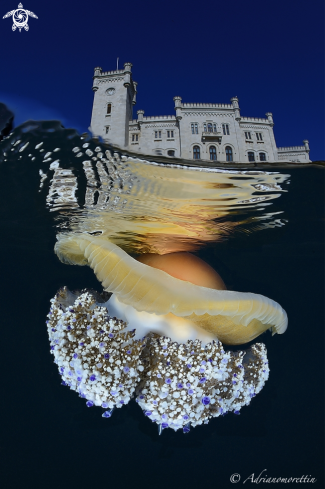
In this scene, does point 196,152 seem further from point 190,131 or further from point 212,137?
point 190,131

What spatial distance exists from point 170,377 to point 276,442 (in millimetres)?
2631

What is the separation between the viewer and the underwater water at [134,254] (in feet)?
6.17

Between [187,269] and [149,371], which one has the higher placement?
[187,269]

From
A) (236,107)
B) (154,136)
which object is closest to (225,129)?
(236,107)

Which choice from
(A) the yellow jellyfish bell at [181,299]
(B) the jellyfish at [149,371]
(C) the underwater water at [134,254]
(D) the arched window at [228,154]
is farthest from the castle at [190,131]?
(B) the jellyfish at [149,371]

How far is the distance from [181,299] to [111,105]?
120 cm

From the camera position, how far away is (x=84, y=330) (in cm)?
169

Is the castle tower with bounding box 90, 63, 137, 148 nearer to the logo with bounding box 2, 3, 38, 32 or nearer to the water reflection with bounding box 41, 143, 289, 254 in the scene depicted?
the water reflection with bounding box 41, 143, 289, 254

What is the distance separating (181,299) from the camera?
142 cm

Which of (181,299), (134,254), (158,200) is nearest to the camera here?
(181,299)

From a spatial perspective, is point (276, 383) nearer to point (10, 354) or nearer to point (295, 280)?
point (295, 280)

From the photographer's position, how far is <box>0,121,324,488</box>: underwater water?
188 centimetres

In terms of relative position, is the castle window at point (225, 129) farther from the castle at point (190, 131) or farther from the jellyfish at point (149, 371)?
the jellyfish at point (149, 371)

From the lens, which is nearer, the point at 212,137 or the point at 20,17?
the point at 212,137
